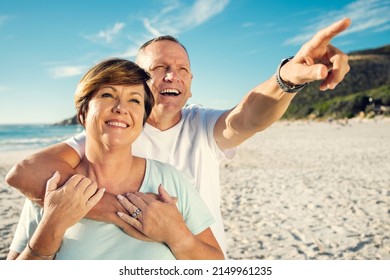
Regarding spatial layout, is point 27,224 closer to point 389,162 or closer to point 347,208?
point 347,208

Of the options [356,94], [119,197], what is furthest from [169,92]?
[356,94]

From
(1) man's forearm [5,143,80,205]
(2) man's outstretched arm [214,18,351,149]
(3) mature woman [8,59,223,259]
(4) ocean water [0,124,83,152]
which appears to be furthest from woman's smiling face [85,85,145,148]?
(4) ocean water [0,124,83,152]

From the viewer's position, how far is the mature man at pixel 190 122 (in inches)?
A: 61.9

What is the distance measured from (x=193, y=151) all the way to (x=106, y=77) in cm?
65

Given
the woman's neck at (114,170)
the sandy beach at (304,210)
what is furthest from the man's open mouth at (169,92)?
the sandy beach at (304,210)

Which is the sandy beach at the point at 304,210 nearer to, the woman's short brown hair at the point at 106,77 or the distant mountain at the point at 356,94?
the woman's short brown hair at the point at 106,77

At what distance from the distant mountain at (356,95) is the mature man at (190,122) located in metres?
26.7

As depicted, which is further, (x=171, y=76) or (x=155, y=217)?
(x=171, y=76)

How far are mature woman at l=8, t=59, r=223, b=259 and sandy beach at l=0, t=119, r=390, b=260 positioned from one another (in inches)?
90.9

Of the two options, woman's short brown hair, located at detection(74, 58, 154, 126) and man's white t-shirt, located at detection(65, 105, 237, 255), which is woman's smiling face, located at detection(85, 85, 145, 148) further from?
man's white t-shirt, located at detection(65, 105, 237, 255)

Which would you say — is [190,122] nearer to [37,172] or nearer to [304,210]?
[37,172]

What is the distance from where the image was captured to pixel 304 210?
5051 millimetres

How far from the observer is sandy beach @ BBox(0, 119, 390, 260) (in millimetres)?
3697

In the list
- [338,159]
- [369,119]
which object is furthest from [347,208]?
[369,119]
